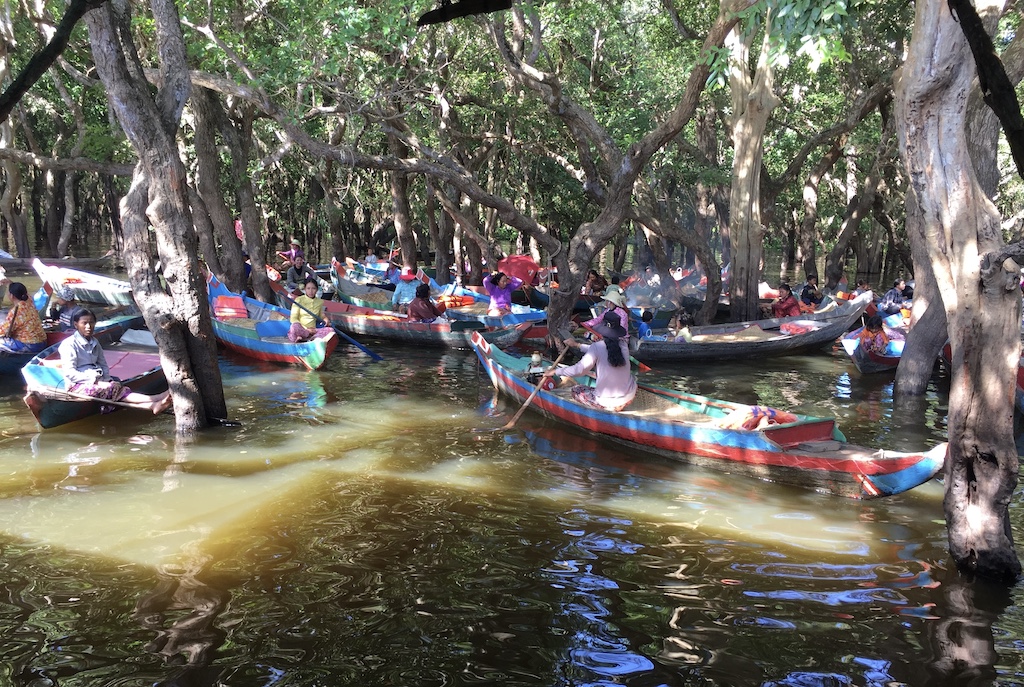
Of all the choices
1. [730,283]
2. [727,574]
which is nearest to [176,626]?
[727,574]

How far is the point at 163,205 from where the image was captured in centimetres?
812

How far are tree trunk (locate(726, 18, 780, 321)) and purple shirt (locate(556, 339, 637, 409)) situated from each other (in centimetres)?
801

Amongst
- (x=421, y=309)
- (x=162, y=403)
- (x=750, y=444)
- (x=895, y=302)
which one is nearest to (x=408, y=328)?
(x=421, y=309)

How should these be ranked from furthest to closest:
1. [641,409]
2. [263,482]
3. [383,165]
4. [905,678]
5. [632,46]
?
[632,46], [383,165], [641,409], [263,482], [905,678]

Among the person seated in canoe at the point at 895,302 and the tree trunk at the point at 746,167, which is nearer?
the tree trunk at the point at 746,167

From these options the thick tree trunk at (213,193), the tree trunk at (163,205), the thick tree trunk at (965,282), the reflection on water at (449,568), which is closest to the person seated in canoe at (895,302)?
the reflection on water at (449,568)

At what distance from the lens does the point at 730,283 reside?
17.0 m

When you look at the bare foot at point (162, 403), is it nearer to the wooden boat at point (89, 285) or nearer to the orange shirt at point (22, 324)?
the orange shirt at point (22, 324)

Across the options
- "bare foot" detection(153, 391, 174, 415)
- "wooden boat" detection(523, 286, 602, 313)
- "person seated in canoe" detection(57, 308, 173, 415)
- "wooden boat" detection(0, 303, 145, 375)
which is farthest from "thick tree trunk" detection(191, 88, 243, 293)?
"bare foot" detection(153, 391, 174, 415)

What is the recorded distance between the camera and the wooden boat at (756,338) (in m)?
14.2

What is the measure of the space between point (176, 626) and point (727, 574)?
366cm

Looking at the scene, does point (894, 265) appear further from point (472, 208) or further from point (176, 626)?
point (176, 626)

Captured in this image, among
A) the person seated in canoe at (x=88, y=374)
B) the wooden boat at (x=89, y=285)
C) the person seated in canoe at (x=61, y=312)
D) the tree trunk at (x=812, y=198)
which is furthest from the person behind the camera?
the tree trunk at (x=812, y=198)

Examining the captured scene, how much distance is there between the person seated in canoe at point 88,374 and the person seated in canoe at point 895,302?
13927mm
